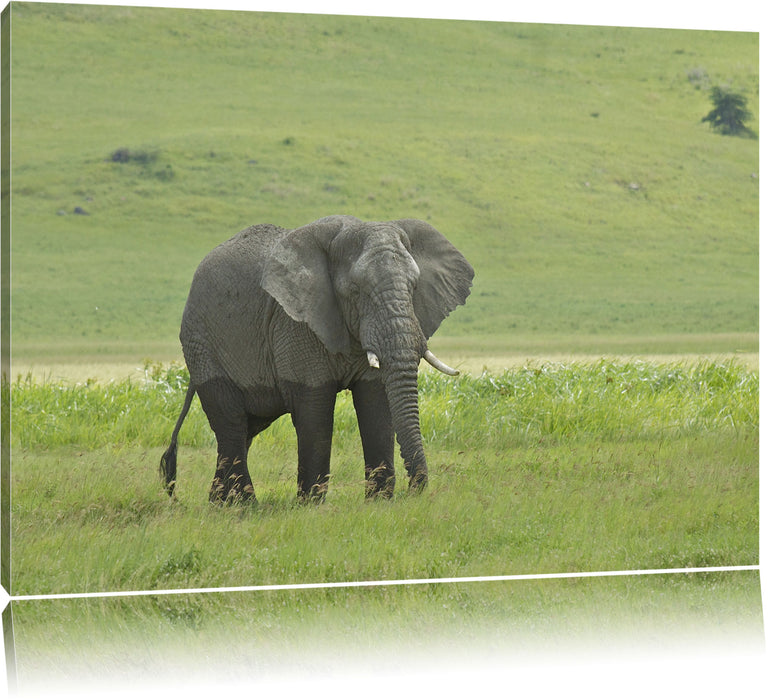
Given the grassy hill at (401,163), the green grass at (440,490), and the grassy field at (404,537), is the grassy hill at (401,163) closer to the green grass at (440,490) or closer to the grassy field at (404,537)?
the green grass at (440,490)

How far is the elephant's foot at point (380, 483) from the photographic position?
850 cm

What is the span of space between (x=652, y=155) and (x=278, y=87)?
10.4 meters

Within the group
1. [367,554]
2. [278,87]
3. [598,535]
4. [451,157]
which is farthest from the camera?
[451,157]

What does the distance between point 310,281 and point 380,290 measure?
569mm

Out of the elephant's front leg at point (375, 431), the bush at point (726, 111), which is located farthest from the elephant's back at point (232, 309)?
the bush at point (726, 111)

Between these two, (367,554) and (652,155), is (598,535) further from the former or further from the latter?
(652,155)

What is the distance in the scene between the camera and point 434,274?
8414 millimetres

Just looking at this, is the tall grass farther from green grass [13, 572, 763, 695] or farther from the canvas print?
green grass [13, 572, 763, 695]

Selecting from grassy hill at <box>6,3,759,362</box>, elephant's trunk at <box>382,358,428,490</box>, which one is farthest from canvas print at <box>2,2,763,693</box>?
grassy hill at <box>6,3,759,362</box>

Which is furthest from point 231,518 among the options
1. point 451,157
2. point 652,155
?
point 451,157

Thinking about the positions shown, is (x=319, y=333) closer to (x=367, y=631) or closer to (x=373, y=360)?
(x=373, y=360)

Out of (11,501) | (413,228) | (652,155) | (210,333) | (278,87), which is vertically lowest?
(11,501)

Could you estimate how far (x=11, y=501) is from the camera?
8344 mm

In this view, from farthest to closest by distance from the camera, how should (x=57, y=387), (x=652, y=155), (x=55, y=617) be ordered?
(x=652, y=155)
(x=57, y=387)
(x=55, y=617)
